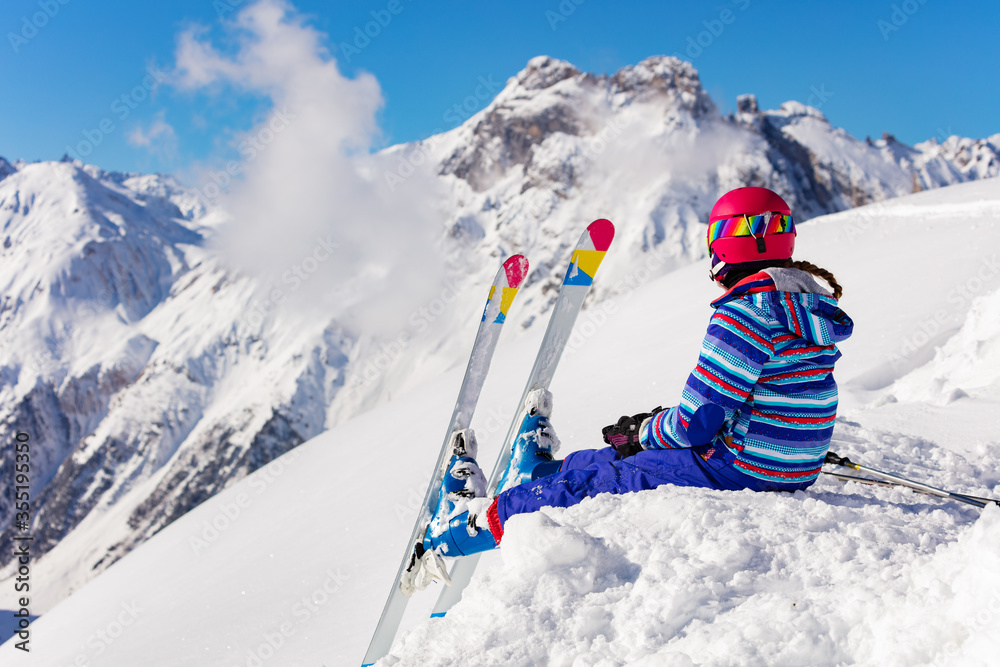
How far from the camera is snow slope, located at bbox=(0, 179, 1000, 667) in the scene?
1718 millimetres

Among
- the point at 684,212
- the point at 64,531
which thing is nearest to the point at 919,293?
the point at 684,212

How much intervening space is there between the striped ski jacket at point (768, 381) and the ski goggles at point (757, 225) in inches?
11.4

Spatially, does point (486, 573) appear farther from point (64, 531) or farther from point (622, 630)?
point (64, 531)

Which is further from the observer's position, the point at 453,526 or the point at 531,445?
the point at 531,445

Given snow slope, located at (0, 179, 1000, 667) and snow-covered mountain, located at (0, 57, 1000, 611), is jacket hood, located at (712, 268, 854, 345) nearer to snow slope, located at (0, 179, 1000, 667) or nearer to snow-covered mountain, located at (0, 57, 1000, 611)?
snow slope, located at (0, 179, 1000, 667)

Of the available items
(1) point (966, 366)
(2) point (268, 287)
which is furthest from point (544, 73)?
(1) point (966, 366)

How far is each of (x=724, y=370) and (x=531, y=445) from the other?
1.53 m

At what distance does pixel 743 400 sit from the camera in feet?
8.20

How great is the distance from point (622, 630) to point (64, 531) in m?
164

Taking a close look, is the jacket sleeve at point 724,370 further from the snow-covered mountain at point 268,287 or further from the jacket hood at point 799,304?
the snow-covered mountain at point 268,287

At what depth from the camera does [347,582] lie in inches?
197

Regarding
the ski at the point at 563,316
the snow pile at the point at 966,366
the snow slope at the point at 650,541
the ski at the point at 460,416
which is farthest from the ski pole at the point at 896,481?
the snow pile at the point at 966,366

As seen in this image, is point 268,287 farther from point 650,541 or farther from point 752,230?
point 650,541

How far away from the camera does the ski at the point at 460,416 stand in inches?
137
